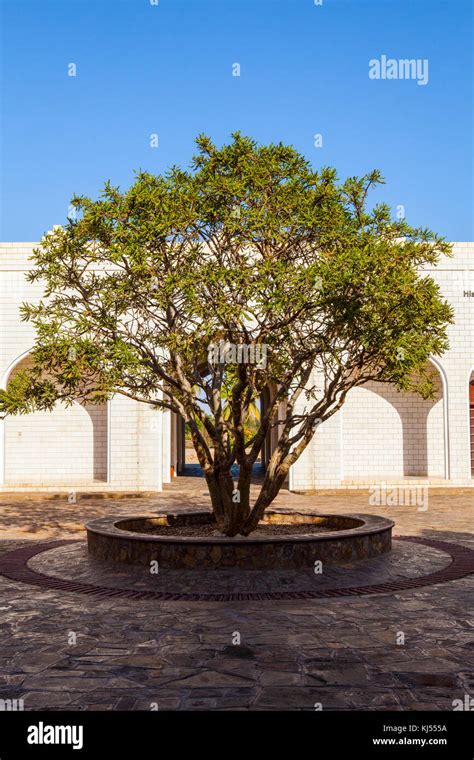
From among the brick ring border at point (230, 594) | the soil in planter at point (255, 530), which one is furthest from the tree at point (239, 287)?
the brick ring border at point (230, 594)

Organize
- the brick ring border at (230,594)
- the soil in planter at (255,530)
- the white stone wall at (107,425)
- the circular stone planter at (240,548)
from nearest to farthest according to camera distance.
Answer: the brick ring border at (230,594)
the circular stone planter at (240,548)
the soil in planter at (255,530)
the white stone wall at (107,425)

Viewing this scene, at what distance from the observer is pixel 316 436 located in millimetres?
22016

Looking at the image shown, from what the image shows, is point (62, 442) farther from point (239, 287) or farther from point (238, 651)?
point (238, 651)

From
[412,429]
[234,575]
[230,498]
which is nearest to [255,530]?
[230,498]

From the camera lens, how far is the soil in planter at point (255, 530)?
36.5 ft

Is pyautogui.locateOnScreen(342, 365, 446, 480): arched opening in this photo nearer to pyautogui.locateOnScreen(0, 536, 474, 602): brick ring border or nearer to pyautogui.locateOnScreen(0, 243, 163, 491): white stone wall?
pyautogui.locateOnScreen(0, 243, 163, 491): white stone wall

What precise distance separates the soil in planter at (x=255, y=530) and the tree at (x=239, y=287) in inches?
24.1

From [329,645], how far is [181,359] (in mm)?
5610

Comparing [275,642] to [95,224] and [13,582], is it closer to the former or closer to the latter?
[13,582]

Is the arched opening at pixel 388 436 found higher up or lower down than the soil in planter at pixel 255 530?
higher up

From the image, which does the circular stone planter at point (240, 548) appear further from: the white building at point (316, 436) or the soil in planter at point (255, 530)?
the white building at point (316, 436)

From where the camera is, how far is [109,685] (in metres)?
5.44

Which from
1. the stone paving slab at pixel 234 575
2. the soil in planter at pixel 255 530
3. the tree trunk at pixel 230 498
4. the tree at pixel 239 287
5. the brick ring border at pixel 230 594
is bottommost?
the brick ring border at pixel 230 594
